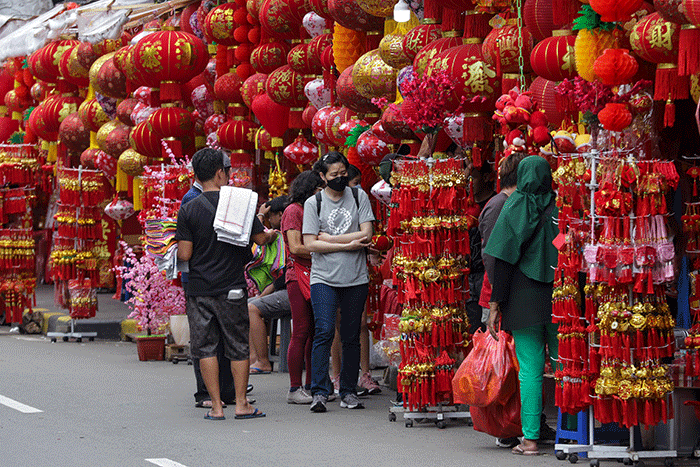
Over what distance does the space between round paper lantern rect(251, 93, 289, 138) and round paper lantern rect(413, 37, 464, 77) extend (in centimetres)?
307

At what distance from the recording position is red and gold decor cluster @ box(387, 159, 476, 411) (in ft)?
25.0

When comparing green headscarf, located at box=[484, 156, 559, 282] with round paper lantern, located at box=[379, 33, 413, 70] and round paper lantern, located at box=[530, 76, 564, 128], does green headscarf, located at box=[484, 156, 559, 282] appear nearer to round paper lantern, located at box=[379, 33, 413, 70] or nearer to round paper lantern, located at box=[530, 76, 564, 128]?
round paper lantern, located at box=[530, 76, 564, 128]

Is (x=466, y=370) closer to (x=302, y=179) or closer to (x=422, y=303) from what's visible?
(x=422, y=303)

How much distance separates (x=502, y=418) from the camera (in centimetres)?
688

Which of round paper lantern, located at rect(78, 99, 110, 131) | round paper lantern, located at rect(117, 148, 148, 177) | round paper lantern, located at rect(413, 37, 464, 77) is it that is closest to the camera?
round paper lantern, located at rect(413, 37, 464, 77)

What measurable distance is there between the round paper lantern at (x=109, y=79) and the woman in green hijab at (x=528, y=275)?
790 centimetres

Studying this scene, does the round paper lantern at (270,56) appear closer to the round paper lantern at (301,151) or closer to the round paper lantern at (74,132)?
the round paper lantern at (301,151)

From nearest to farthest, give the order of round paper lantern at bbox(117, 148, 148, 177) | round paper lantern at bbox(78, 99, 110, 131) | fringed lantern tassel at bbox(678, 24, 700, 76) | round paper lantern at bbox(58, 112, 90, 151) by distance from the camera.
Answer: fringed lantern tassel at bbox(678, 24, 700, 76)
round paper lantern at bbox(117, 148, 148, 177)
round paper lantern at bbox(78, 99, 110, 131)
round paper lantern at bbox(58, 112, 90, 151)

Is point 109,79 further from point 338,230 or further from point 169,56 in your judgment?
point 338,230

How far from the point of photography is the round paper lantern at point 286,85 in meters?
11.0

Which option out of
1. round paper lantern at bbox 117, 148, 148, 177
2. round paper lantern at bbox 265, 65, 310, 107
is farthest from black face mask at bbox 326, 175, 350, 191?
round paper lantern at bbox 117, 148, 148, 177

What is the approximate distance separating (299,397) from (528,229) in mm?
2930

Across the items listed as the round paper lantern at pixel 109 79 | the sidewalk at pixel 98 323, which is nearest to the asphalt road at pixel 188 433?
the sidewalk at pixel 98 323

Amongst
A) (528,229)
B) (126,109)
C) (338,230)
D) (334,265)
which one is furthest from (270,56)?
(528,229)
